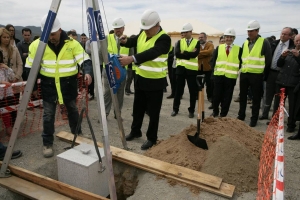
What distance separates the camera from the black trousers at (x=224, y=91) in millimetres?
5918

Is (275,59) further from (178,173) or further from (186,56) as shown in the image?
(178,173)

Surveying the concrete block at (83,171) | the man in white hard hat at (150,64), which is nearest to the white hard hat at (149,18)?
the man in white hard hat at (150,64)

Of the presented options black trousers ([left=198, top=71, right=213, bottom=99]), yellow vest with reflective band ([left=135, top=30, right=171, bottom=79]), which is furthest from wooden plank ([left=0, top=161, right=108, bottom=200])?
black trousers ([left=198, top=71, right=213, bottom=99])

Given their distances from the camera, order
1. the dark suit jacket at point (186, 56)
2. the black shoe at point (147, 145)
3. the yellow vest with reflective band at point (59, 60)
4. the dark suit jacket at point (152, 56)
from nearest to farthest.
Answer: the dark suit jacket at point (152, 56) → the yellow vest with reflective band at point (59, 60) → the black shoe at point (147, 145) → the dark suit jacket at point (186, 56)

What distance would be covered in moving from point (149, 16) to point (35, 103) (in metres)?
3.54

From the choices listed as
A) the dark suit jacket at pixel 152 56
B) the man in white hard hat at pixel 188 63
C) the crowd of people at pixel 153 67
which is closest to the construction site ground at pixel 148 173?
the crowd of people at pixel 153 67

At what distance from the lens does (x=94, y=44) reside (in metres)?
2.49

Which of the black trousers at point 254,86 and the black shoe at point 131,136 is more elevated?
the black trousers at point 254,86

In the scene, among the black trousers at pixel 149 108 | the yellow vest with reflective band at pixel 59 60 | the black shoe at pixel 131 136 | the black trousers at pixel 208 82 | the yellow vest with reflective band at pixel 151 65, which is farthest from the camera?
the black trousers at pixel 208 82

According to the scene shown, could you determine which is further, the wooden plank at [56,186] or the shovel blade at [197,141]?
the shovel blade at [197,141]

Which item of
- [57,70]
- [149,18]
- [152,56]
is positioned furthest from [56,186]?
[149,18]

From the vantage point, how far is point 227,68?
5.86 m

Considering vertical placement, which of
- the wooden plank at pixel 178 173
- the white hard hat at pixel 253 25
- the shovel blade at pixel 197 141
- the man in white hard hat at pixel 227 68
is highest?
the white hard hat at pixel 253 25

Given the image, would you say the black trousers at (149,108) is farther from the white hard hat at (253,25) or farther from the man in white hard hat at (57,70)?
the white hard hat at (253,25)
